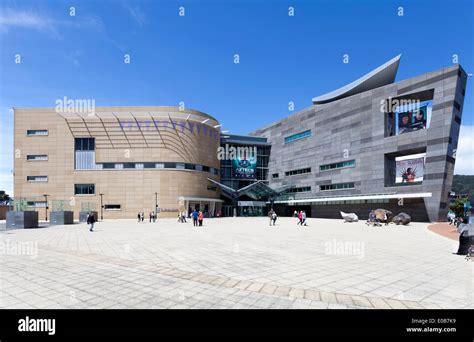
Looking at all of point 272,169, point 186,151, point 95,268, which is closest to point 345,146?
point 272,169

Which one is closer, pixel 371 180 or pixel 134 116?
pixel 371 180

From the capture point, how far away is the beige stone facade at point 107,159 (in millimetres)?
47594

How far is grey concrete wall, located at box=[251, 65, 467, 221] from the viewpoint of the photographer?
36.0 m

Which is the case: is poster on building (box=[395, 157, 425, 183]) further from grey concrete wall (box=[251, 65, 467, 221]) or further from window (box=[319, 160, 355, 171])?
grey concrete wall (box=[251, 65, 467, 221])

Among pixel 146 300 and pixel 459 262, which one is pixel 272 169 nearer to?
pixel 459 262

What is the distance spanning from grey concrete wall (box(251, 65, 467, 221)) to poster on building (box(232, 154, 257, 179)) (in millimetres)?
5726

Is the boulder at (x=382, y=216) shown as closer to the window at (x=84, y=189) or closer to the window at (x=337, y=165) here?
the window at (x=337, y=165)

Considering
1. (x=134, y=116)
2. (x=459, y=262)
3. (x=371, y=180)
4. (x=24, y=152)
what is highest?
(x=134, y=116)

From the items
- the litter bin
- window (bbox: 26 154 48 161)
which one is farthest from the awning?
window (bbox: 26 154 48 161)

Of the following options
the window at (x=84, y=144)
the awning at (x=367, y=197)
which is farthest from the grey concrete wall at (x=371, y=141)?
the window at (x=84, y=144)

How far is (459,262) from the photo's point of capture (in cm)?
953

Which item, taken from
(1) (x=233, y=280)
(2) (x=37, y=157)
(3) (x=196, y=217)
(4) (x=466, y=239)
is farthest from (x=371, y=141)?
(2) (x=37, y=157)
